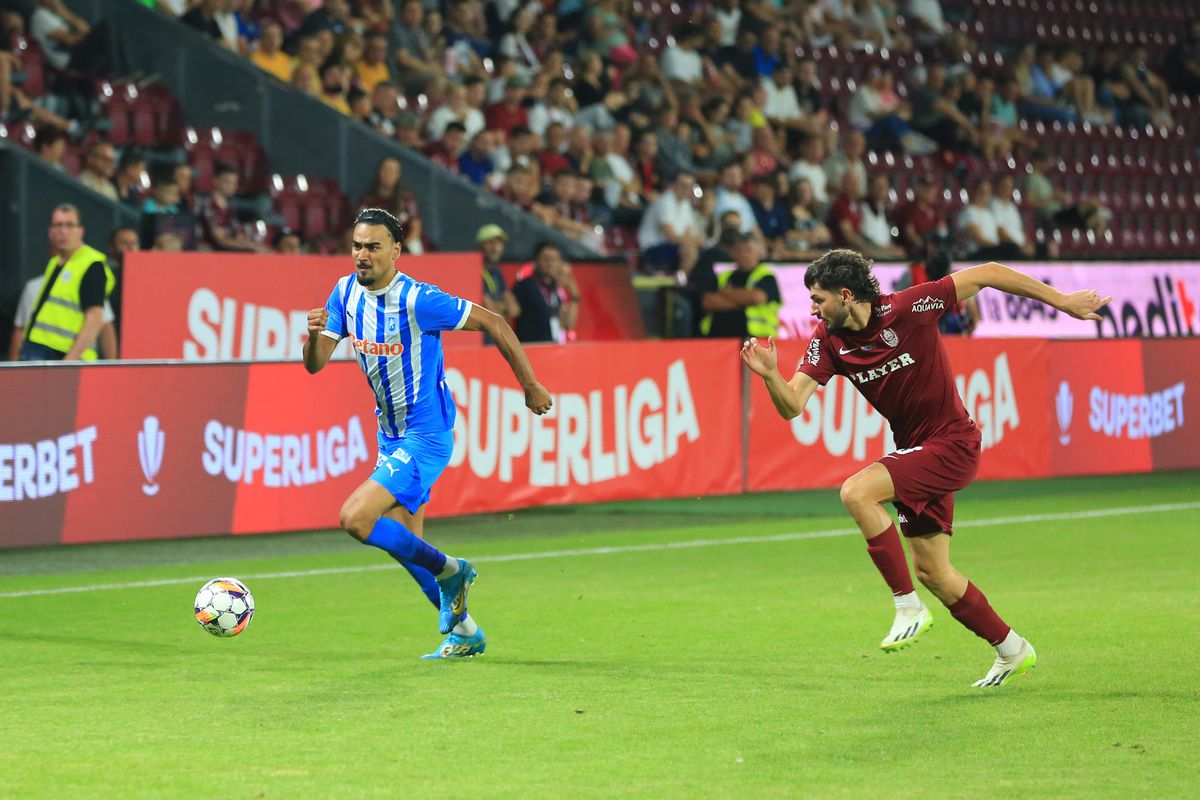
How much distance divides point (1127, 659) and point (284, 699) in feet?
12.7

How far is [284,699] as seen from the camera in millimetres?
7812

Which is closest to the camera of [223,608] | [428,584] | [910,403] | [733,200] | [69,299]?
[910,403]

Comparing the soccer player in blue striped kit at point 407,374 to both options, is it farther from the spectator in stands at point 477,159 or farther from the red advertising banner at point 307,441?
the spectator in stands at point 477,159

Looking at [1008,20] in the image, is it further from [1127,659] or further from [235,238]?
[1127,659]

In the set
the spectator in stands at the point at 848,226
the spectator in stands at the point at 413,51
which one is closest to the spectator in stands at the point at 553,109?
the spectator in stands at the point at 413,51

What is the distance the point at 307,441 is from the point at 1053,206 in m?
16.0

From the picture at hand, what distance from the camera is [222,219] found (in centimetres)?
1770

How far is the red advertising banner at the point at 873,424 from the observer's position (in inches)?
675

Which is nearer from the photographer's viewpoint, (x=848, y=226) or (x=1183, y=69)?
(x=848, y=226)

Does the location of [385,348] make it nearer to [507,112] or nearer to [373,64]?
[373,64]

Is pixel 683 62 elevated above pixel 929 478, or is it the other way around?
pixel 683 62

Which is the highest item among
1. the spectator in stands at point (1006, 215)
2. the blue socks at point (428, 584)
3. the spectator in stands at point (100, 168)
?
the spectator in stands at point (1006, 215)

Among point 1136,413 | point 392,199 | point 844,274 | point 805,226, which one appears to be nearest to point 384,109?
point 392,199

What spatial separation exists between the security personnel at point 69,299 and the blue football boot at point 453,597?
5.90 meters
